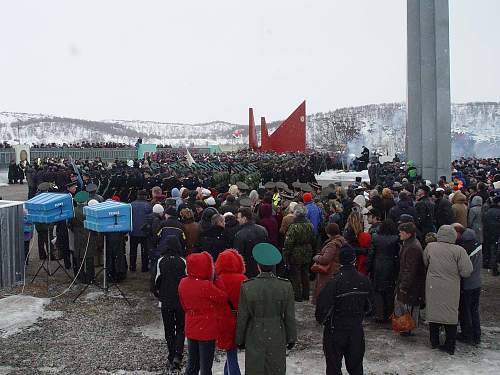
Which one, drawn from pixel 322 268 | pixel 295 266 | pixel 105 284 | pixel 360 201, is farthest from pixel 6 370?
pixel 360 201

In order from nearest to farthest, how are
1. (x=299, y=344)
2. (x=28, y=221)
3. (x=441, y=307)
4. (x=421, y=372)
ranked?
(x=421, y=372) → (x=441, y=307) → (x=299, y=344) → (x=28, y=221)

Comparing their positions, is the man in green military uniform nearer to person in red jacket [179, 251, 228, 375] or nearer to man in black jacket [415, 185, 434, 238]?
person in red jacket [179, 251, 228, 375]

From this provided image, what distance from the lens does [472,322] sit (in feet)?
21.2

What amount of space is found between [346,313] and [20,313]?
522 centimetres

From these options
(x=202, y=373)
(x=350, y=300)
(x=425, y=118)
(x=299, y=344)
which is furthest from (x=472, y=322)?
(x=425, y=118)

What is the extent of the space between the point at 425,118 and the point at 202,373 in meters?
15.9

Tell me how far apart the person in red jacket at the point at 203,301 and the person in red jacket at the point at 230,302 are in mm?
54

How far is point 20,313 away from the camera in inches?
302

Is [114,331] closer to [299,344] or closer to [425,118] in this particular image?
[299,344]

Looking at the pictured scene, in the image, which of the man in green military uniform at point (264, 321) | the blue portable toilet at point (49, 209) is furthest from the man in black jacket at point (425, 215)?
the blue portable toilet at point (49, 209)

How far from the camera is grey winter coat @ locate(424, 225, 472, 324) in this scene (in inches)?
236

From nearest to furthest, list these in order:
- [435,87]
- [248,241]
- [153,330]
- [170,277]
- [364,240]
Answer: [170,277]
[153,330]
[248,241]
[364,240]
[435,87]

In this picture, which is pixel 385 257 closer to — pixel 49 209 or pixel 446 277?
pixel 446 277

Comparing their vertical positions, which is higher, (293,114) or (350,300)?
(293,114)
